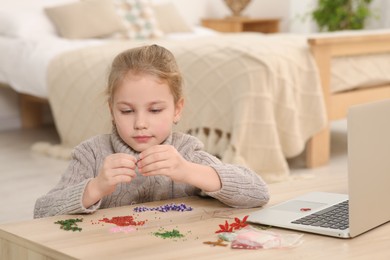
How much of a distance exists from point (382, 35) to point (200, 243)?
279 centimetres

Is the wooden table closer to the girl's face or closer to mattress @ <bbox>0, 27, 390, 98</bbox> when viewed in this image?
the girl's face

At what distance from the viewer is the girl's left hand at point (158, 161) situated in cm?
126

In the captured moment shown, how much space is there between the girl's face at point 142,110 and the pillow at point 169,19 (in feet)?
11.2

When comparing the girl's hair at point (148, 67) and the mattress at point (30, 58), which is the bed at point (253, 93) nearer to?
the mattress at point (30, 58)

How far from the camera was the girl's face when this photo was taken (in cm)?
139

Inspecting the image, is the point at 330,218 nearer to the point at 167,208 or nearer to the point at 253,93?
the point at 167,208

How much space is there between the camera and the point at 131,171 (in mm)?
1255

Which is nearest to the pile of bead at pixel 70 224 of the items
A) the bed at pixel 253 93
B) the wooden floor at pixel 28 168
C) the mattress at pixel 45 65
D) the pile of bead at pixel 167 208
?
the pile of bead at pixel 167 208

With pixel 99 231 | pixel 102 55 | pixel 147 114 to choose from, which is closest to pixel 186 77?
pixel 102 55

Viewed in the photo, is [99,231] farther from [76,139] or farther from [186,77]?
[76,139]

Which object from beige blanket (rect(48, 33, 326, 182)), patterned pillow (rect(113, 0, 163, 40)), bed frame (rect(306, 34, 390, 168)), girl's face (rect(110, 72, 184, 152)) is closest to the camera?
girl's face (rect(110, 72, 184, 152))

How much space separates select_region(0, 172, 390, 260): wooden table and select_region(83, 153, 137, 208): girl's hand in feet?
0.11

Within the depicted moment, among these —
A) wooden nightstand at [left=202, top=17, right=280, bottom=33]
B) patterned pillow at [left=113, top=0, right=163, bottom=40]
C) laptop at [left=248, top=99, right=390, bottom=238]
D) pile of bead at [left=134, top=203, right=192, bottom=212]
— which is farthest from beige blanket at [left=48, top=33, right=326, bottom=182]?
wooden nightstand at [left=202, top=17, right=280, bottom=33]

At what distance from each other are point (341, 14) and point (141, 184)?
4.49 meters
